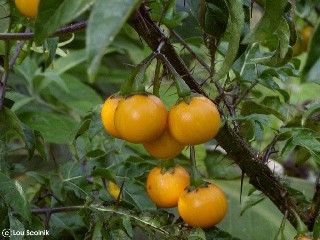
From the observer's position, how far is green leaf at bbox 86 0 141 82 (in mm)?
428

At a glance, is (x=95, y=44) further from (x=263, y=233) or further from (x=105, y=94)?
(x=105, y=94)

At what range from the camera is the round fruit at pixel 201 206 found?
101cm

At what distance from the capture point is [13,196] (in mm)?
983

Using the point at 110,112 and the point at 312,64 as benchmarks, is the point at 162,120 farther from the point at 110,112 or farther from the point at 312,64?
the point at 312,64

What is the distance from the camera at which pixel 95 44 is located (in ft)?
1.41

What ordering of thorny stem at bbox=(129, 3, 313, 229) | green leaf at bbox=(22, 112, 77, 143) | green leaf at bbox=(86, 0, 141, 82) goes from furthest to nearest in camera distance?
green leaf at bbox=(22, 112, 77, 143) < thorny stem at bbox=(129, 3, 313, 229) < green leaf at bbox=(86, 0, 141, 82)

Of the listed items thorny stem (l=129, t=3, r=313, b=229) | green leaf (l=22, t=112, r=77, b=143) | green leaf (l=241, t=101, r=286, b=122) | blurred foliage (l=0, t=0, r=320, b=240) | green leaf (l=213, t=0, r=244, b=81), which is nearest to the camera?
blurred foliage (l=0, t=0, r=320, b=240)

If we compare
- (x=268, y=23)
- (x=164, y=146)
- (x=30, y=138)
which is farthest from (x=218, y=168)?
(x=268, y=23)

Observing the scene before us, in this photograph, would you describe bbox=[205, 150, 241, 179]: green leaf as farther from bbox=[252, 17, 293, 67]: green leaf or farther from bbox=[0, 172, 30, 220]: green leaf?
bbox=[252, 17, 293, 67]: green leaf

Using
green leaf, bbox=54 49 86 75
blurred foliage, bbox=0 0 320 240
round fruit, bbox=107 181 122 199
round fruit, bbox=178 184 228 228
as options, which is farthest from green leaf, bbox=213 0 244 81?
green leaf, bbox=54 49 86 75

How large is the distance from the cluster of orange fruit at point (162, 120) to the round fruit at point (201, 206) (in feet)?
0.83

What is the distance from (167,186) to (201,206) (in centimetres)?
9

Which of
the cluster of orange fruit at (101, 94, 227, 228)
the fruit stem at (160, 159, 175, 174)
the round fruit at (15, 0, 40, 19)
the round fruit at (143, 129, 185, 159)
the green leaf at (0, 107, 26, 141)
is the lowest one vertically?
the fruit stem at (160, 159, 175, 174)

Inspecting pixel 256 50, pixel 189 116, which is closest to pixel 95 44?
pixel 189 116
